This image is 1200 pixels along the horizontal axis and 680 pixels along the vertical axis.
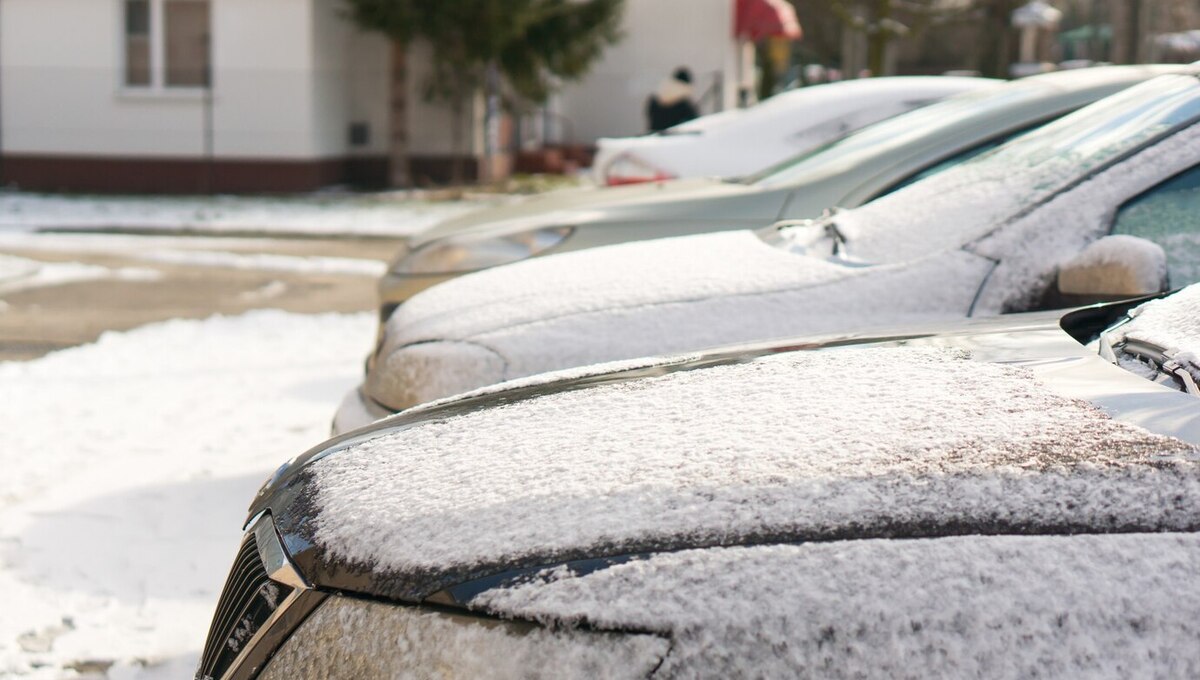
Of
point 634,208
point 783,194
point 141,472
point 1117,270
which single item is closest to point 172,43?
point 141,472

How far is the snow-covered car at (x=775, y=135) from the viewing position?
8.11m

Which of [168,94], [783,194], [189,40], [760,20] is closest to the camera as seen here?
[783,194]

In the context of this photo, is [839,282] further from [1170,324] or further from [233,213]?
[233,213]

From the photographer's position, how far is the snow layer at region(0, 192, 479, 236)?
47.6 feet

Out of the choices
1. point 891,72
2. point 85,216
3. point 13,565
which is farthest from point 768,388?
point 891,72

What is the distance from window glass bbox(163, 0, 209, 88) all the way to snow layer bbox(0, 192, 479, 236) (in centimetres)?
175

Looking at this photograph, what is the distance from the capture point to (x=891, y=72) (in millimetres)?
47969

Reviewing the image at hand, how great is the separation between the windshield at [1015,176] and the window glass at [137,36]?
16091 millimetres

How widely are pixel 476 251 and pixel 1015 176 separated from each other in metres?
2.17

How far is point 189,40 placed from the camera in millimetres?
18203

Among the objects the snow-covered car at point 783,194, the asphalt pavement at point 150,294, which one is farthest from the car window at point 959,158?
the asphalt pavement at point 150,294

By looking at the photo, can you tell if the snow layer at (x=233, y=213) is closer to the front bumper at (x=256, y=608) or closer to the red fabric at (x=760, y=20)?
the red fabric at (x=760, y=20)

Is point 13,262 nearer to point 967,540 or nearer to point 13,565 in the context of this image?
point 13,565

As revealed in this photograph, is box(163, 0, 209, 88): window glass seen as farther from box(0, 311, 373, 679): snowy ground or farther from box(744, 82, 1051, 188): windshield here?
box(744, 82, 1051, 188): windshield
